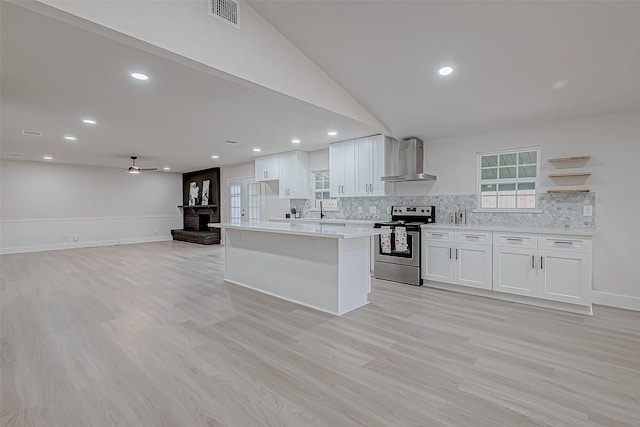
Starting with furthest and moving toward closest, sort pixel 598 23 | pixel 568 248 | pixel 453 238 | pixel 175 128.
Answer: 1. pixel 175 128
2. pixel 453 238
3. pixel 568 248
4. pixel 598 23

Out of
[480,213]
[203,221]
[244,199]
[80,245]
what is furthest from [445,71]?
[80,245]

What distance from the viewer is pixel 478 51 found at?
2.88 metres

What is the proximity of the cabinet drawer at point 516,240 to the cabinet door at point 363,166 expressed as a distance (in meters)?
2.08

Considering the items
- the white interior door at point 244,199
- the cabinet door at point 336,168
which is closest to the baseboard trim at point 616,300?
the cabinet door at point 336,168

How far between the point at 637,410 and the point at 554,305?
79.0 inches

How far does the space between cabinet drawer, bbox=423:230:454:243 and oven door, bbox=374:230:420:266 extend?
0.45 feet

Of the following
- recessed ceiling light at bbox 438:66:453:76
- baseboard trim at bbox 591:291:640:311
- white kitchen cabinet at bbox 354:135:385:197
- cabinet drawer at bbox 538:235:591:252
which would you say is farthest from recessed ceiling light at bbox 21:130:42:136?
baseboard trim at bbox 591:291:640:311

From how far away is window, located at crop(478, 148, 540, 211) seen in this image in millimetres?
4273

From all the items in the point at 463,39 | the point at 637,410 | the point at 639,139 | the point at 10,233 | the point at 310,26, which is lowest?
the point at 637,410

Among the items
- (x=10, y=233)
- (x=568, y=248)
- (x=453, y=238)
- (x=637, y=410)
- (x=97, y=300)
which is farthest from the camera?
(x=10, y=233)

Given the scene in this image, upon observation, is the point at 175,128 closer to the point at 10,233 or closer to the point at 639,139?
the point at 639,139

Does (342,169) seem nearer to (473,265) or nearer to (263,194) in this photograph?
(473,265)

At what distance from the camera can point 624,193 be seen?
366 cm

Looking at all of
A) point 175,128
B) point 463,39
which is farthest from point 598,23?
point 175,128
